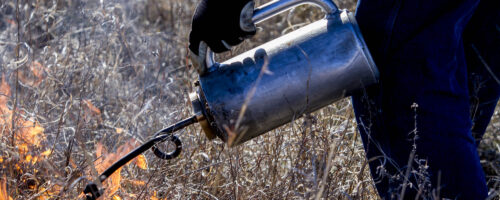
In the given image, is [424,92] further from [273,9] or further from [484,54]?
[273,9]

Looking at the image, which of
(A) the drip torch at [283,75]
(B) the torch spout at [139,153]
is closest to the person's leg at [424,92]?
(A) the drip torch at [283,75]

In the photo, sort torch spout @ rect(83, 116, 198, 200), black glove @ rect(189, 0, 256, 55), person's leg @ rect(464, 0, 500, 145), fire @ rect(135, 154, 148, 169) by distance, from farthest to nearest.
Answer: fire @ rect(135, 154, 148, 169), person's leg @ rect(464, 0, 500, 145), torch spout @ rect(83, 116, 198, 200), black glove @ rect(189, 0, 256, 55)

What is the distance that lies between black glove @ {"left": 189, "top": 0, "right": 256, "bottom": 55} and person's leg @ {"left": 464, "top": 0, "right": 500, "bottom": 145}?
669 mm

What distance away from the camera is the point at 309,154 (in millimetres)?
2031

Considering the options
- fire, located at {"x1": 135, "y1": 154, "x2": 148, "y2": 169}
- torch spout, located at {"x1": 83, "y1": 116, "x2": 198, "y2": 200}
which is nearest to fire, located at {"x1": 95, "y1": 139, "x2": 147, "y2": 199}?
fire, located at {"x1": 135, "y1": 154, "x2": 148, "y2": 169}

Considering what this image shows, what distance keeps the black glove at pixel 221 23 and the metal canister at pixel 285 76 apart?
0.13ft

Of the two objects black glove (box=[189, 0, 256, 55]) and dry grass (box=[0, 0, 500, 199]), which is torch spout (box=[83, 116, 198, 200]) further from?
black glove (box=[189, 0, 256, 55])

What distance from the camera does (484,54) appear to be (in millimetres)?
1839

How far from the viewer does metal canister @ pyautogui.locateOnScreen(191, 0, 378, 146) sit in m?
1.62

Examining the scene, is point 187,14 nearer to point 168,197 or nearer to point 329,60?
point 168,197

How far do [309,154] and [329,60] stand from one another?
0.50 m

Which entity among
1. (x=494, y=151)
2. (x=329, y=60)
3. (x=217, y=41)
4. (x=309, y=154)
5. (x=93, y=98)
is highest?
(x=217, y=41)

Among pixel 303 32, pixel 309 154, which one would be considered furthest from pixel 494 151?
pixel 303 32

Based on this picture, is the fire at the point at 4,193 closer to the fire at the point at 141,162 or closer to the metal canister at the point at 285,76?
the fire at the point at 141,162
